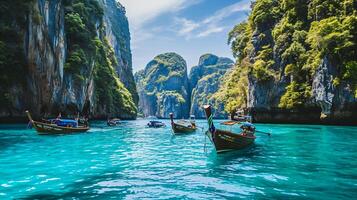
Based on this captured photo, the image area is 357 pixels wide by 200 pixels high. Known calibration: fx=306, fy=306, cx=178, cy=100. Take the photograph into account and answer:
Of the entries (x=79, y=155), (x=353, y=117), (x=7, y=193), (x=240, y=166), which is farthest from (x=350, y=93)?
(x=7, y=193)

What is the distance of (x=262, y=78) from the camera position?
5709cm

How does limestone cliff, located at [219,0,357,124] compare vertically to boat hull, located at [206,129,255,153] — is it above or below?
above

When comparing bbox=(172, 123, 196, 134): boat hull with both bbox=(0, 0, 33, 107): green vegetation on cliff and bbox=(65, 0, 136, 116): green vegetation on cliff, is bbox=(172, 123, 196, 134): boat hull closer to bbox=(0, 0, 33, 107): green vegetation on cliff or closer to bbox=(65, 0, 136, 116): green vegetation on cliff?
bbox=(0, 0, 33, 107): green vegetation on cliff

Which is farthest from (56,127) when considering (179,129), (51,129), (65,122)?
(179,129)

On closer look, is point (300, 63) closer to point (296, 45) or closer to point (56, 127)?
point (296, 45)

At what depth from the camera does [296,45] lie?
1975 inches

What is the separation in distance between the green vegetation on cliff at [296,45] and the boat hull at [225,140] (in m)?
28.7

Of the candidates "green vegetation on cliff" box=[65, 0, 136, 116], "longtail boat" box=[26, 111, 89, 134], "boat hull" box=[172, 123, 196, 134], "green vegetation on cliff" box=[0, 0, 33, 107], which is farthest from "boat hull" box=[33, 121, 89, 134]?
"green vegetation on cliff" box=[65, 0, 136, 116]

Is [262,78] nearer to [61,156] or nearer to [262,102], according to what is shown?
[262,102]

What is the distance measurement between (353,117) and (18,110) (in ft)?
160

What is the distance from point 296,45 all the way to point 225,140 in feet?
127

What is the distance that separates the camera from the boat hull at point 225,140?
55.1 ft

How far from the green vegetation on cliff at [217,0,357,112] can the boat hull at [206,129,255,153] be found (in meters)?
28.7

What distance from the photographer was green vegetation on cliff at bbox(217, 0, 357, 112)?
41.0m
